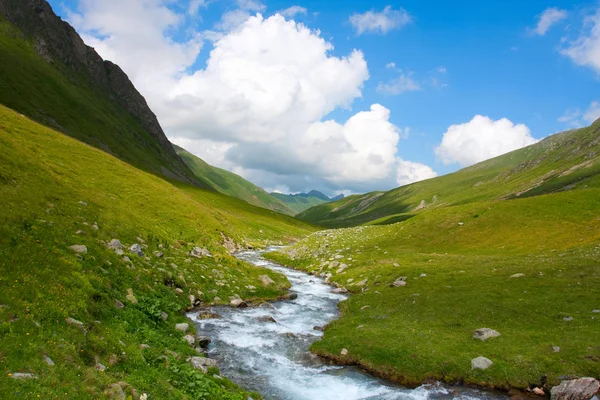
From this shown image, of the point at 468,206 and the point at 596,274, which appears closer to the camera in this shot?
the point at 596,274

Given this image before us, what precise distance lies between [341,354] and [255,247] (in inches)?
2122

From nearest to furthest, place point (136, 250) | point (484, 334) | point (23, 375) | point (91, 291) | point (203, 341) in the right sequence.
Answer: point (23, 375), point (91, 291), point (203, 341), point (484, 334), point (136, 250)

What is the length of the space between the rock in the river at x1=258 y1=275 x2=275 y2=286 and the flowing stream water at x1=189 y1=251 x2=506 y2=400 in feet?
17.8

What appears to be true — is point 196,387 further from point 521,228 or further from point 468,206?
point 468,206

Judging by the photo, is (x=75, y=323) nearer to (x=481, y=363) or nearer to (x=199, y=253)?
(x=481, y=363)

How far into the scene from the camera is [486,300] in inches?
1080

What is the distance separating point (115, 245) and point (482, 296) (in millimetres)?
31074

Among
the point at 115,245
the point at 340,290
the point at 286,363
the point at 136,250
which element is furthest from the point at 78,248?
the point at 340,290

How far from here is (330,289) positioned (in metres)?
39.8

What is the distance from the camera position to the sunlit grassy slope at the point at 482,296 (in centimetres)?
1950

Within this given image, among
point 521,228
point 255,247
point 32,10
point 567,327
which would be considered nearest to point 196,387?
point 567,327

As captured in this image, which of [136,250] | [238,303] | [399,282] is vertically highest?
[136,250]

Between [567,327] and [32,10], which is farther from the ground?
[32,10]

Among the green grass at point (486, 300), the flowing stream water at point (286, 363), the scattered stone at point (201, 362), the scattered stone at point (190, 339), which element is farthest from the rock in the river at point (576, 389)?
the scattered stone at point (190, 339)
